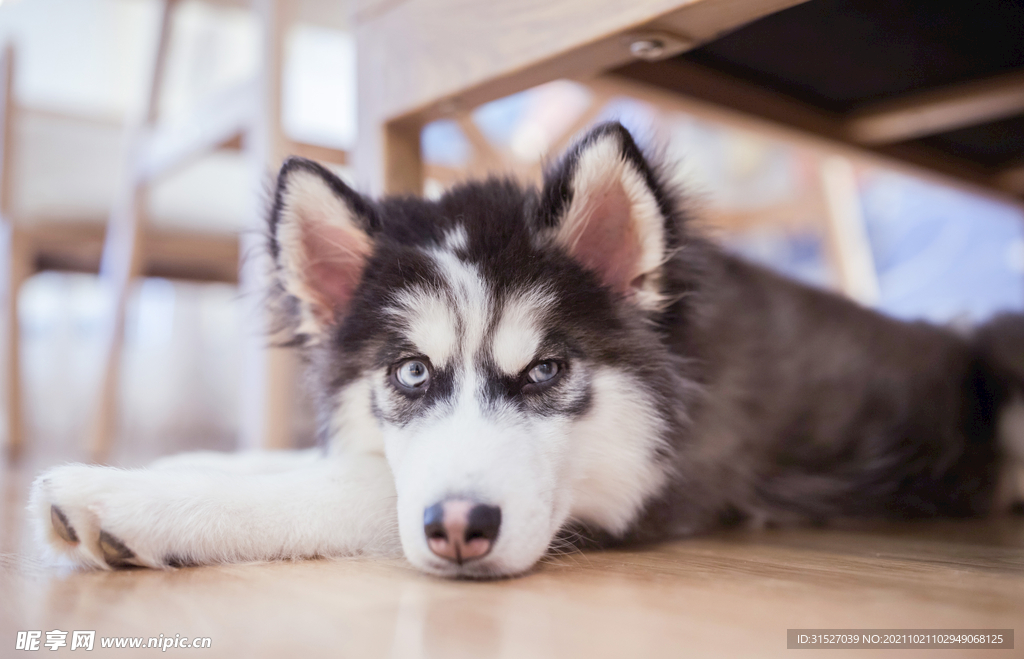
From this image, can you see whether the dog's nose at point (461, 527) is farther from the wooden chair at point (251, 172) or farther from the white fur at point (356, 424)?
the wooden chair at point (251, 172)

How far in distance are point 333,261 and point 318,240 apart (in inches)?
2.2

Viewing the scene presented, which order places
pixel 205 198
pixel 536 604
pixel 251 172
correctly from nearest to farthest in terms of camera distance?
pixel 536 604
pixel 251 172
pixel 205 198

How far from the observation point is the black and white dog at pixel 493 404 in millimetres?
1149

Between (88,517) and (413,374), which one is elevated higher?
(413,374)

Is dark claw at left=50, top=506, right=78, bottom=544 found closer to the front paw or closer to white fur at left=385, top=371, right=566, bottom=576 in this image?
the front paw

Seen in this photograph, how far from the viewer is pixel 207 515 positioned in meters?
1.21

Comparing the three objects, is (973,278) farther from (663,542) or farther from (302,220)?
(302,220)

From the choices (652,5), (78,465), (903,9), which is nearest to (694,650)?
(78,465)

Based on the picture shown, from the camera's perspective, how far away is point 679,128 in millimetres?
6176

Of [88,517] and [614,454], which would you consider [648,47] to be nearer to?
[614,454]

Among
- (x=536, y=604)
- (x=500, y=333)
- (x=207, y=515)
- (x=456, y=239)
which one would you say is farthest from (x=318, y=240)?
(x=536, y=604)

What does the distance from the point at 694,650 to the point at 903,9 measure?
164 centimetres

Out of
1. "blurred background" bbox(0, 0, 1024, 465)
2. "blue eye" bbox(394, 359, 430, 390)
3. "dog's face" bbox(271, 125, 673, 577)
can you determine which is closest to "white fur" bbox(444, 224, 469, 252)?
"dog's face" bbox(271, 125, 673, 577)

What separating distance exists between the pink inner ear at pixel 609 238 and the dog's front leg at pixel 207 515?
0.59 m
